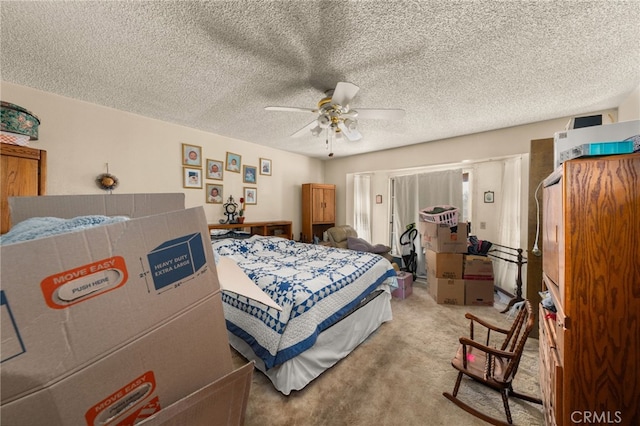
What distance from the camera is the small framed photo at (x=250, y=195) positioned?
4.07 m

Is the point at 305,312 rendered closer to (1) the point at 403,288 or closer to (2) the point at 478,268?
(1) the point at 403,288

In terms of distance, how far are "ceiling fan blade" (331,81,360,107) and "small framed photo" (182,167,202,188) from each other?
248 centimetres

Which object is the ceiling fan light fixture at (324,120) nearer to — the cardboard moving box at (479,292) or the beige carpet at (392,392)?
the beige carpet at (392,392)

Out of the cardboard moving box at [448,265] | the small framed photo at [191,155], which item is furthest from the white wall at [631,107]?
the small framed photo at [191,155]

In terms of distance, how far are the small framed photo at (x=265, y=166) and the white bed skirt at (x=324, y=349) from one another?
9.55ft

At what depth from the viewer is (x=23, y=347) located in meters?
0.34

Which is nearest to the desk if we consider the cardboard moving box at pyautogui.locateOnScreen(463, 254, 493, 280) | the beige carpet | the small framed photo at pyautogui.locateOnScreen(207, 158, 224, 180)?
the small framed photo at pyautogui.locateOnScreen(207, 158, 224, 180)

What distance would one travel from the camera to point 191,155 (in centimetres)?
336

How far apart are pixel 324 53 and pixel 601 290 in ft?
6.63

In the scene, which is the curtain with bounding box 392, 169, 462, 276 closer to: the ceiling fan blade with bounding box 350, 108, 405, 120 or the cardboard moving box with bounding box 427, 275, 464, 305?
the cardboard moving box with bounding box 427, 275, 464, 305

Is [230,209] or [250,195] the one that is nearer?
[230,209]

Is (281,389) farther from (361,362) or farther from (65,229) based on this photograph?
(65,229)

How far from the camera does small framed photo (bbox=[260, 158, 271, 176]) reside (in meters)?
4.30
